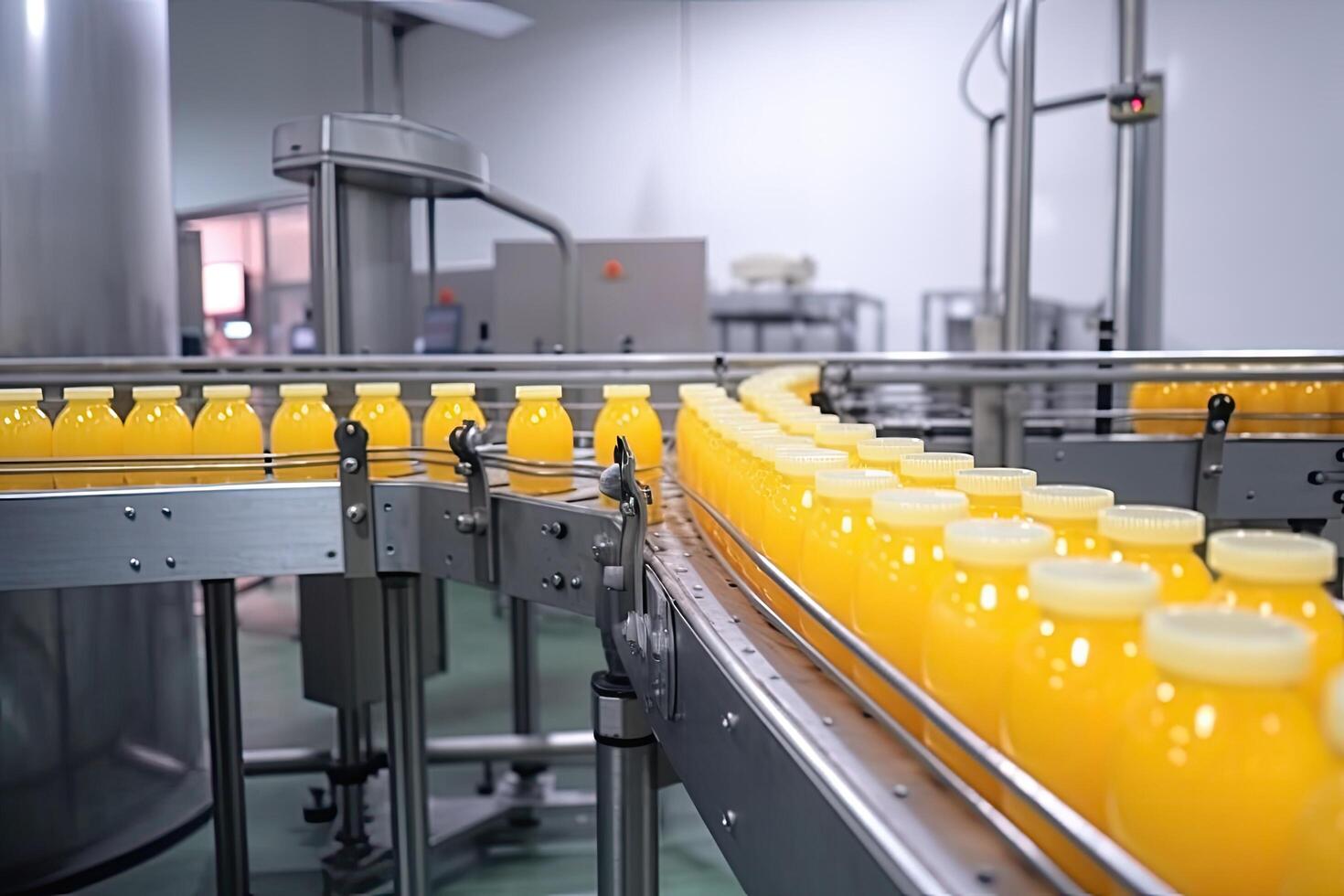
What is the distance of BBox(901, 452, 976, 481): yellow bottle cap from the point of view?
715mm

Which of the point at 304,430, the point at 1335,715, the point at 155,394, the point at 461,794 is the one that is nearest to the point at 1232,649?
the point at 1335,715

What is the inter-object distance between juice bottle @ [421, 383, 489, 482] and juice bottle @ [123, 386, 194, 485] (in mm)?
327

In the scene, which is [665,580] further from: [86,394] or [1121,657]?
[86,394]

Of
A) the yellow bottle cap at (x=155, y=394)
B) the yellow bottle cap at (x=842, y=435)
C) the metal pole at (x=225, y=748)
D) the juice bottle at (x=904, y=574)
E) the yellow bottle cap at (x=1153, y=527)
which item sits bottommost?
the metal pole at (x=225, y=748)

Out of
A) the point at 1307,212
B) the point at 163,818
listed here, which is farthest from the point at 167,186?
the point at 1307,212

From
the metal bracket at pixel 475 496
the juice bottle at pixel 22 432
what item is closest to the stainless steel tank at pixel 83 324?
the juice bottle at pixel 22 432

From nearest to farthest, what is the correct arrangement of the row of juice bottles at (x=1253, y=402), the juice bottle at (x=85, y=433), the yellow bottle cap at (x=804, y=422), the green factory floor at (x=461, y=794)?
the yellow bottle cap at (x=804, y=422), the juice bottle at (x=85, y=433), the row of juice bottles at (x=1253, y=402), the green factory floor at (x=461, y=794)

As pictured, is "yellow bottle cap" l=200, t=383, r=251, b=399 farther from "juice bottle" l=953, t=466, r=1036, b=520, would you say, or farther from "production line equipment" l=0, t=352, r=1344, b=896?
"juice bottle" l=953, t=466, r=1036, b=520

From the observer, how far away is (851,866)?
477 mm

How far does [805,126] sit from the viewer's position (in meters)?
5.92

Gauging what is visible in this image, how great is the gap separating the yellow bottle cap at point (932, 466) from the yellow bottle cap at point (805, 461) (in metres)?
0.05

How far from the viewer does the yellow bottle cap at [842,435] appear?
921mm

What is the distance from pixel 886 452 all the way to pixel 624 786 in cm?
51

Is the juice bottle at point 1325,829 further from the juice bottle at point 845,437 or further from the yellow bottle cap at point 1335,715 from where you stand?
the juice bottle at point 845,437
